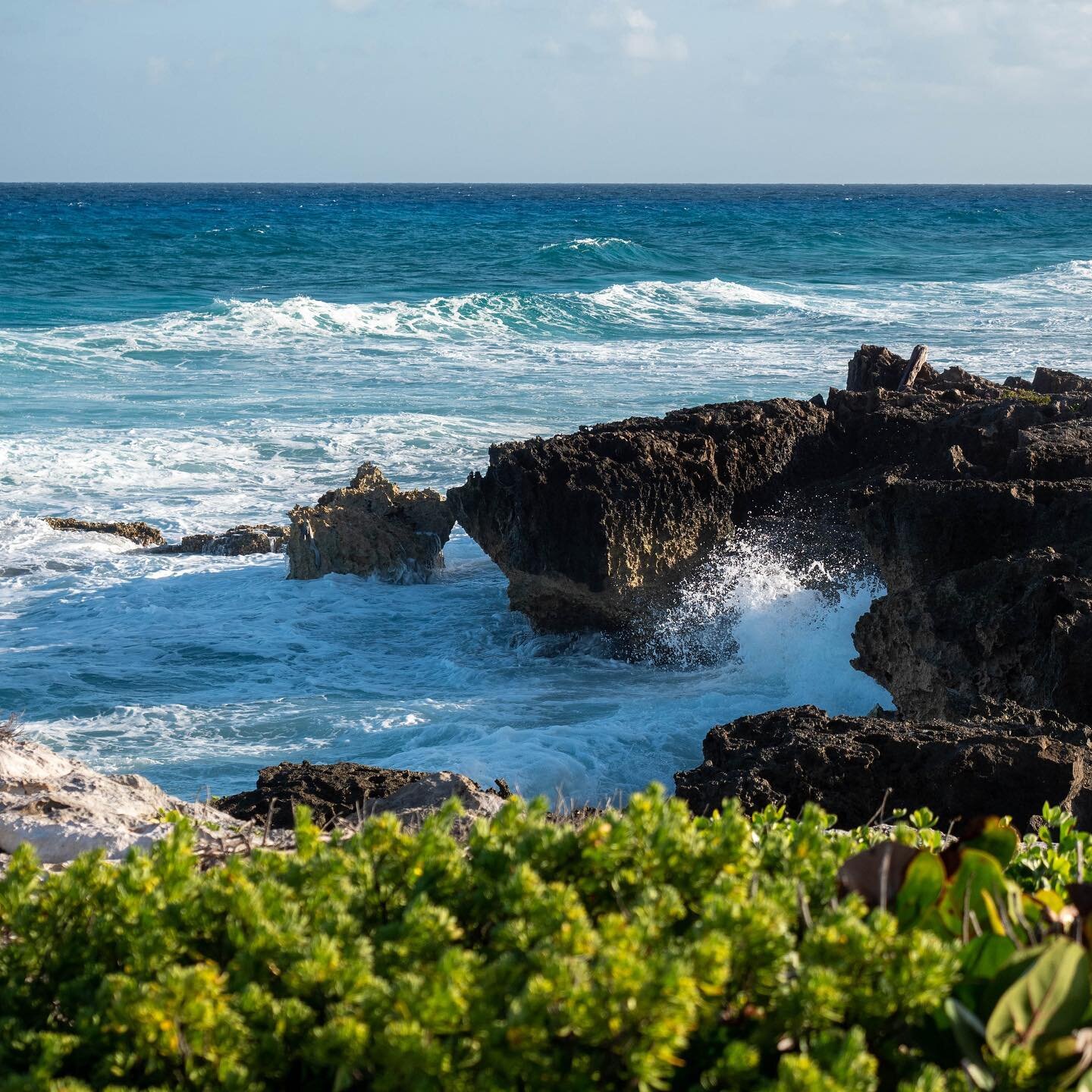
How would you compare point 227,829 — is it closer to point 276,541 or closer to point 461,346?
point 276,541

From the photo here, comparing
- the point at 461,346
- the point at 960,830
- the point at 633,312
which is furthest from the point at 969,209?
the point at 960,830

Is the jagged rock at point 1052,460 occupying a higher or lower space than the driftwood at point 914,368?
lower

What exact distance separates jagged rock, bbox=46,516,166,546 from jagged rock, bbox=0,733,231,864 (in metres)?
7.03

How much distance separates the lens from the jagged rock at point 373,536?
1023 cm

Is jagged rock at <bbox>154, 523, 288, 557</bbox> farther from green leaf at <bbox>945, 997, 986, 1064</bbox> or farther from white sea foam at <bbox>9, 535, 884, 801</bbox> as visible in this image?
green leaf at <bbox>945, 997, 986, 1064</bbox>

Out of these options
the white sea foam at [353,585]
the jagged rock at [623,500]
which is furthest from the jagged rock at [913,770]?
the jagged rock at [623,500]

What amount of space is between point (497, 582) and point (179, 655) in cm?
277

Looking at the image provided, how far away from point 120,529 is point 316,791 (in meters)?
7.76

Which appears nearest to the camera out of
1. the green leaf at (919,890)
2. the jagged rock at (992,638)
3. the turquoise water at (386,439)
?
the green leaf at (919,890)

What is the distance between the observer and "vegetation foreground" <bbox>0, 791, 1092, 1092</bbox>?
1.62m

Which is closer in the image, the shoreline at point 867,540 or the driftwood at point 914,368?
the shoreline at point 867,540

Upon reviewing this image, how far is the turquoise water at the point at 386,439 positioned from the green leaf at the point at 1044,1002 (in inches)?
86.7

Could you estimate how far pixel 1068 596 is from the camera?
5.12 meters

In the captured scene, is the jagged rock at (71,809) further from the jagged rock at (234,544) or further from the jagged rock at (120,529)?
the jagged rock at (120,529)
